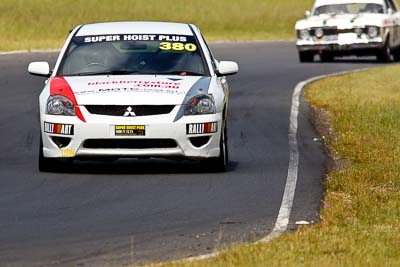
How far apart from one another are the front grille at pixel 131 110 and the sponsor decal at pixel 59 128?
0.77 feet

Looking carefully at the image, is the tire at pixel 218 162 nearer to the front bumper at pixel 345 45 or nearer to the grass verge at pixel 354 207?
the grass verge at pixel 354 207

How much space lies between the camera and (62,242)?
9.20 m

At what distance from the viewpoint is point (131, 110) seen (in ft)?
43.4

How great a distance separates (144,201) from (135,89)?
7.13 feet

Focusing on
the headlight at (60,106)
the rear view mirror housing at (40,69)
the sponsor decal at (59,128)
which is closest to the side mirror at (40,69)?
the rear view mirror housing at (40,69)

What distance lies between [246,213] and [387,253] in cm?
241

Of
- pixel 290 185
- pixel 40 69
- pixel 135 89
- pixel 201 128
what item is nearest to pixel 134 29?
pixel 40 69

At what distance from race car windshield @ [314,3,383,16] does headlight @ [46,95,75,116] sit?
21955 mm

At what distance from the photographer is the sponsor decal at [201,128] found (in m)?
13.4

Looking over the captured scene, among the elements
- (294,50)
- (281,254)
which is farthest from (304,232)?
(294,50)

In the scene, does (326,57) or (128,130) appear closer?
(128,130)

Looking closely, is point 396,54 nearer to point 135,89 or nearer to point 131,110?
point 135,89

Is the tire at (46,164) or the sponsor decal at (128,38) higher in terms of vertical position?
the sponsor decal at (128,38)

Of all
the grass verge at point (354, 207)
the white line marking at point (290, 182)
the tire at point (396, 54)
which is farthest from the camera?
the tire at point (396, 54)
